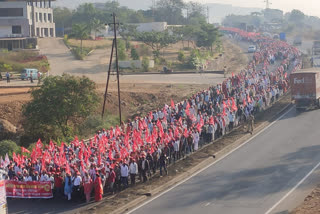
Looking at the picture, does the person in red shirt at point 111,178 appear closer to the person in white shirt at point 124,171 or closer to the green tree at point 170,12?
the person in white shirt at point 124,171

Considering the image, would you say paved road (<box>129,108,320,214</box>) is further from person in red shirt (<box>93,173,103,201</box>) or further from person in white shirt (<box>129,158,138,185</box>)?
person in red shirt (<box>93,173,103,201</box>)

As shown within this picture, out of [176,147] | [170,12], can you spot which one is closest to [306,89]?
[176,147]

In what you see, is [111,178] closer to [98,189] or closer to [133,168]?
[98,189]

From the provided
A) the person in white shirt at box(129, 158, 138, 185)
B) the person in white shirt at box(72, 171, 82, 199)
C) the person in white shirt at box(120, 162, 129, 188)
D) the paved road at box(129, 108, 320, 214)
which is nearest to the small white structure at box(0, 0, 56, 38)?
the paved road at box(129, 108, 320, 214)

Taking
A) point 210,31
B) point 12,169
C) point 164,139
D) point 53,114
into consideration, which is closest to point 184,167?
point 164,139

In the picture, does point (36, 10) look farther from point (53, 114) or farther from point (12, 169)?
point (12, 169)

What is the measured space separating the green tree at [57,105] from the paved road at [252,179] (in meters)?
10.9

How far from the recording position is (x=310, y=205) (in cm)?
1745

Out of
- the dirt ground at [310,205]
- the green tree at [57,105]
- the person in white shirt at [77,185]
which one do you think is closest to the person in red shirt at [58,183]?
the person in white shirt at [77,185]

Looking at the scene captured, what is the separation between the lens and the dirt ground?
16794 mm

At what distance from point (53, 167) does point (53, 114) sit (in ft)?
40.5

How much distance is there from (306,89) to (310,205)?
60.7ft

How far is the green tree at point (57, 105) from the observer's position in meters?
32.6

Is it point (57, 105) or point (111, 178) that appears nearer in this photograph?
point (111, 178)
